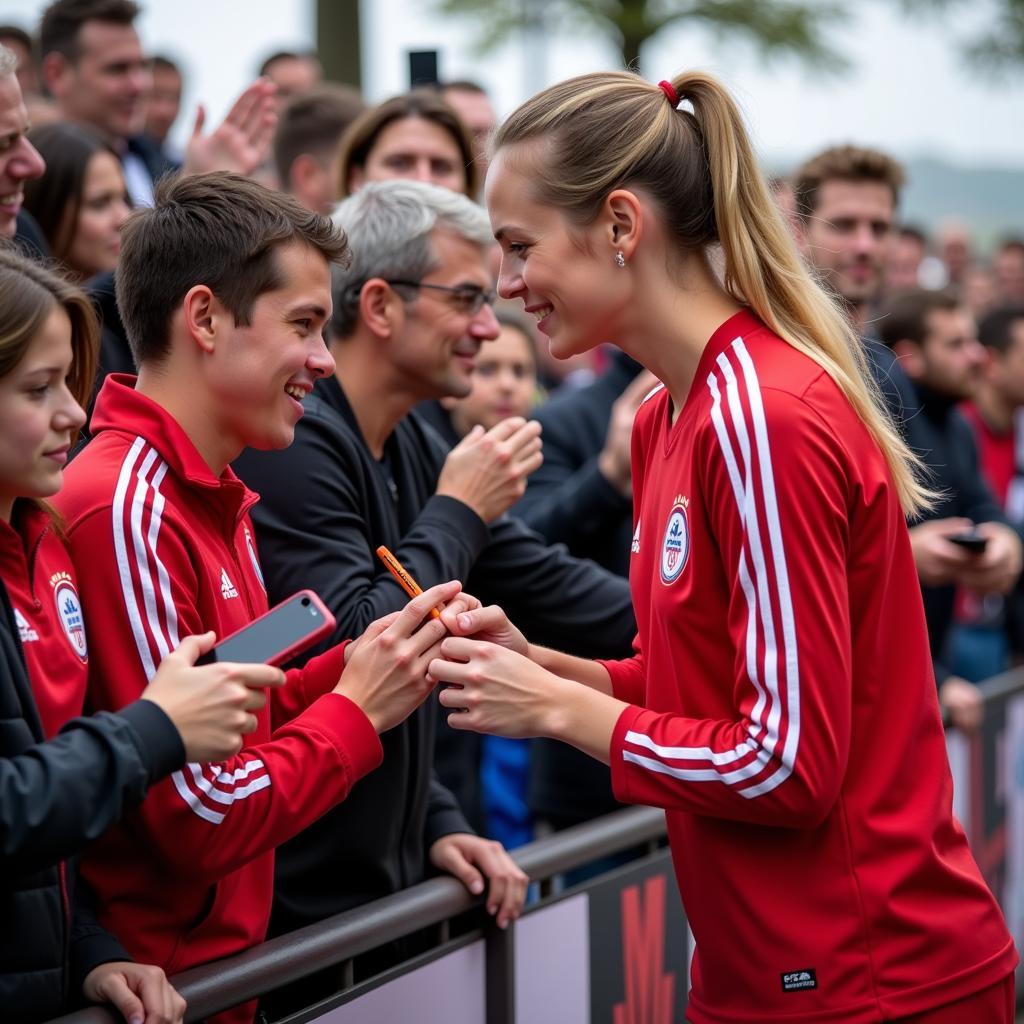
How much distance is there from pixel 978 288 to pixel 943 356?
809cm

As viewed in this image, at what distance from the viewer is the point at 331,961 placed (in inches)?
103

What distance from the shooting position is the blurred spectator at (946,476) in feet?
16.1

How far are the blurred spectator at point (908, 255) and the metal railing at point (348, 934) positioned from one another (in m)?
8.44

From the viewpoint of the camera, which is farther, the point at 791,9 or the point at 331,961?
the point at 791,9

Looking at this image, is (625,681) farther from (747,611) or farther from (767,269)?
(767,269)

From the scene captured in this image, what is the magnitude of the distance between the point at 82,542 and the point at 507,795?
11.3 feet

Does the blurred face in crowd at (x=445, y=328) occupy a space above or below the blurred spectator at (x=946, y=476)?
above

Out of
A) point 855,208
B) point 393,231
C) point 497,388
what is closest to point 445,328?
point 393,231

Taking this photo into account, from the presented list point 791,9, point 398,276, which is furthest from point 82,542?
point 791,9

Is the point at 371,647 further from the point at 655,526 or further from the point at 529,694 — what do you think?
the point at 655,526

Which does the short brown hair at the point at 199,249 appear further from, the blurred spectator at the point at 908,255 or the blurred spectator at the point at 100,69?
the blurred spectator at the point at 908,255

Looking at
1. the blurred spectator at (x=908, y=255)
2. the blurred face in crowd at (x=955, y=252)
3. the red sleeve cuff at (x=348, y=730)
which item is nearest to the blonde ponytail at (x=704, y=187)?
the red sleeve cuff at (x=348, y=730)

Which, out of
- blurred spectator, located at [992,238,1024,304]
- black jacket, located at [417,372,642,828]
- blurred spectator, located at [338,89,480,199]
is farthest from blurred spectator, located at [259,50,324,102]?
blurred spectator, located at [992,238,1024,304]

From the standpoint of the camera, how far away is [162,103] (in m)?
8.02
